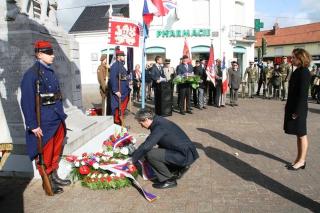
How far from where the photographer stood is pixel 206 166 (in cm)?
652

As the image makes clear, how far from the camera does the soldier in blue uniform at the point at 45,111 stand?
4.93 metres

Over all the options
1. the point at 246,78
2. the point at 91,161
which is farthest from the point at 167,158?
the point at 246,78

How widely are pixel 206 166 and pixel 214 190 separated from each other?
118cm

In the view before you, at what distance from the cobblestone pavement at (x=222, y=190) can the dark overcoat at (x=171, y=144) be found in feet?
1.44

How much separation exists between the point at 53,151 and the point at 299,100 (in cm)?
401

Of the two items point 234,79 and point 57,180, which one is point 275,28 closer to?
point 234,79

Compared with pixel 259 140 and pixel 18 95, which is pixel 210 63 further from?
pixel 18 95

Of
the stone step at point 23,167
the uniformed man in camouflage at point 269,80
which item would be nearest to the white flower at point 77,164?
the stone step at point 23,167

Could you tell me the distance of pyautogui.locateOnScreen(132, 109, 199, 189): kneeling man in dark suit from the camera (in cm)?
536

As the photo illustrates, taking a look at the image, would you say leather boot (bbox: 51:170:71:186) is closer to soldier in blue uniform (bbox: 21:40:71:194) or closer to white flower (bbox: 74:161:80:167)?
soldier in blue uniform (bbox: 21:40:71:194)

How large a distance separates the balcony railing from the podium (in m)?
18.0

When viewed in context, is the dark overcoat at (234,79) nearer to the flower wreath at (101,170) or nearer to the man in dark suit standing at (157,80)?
the man in dark suit standing at (157,80)

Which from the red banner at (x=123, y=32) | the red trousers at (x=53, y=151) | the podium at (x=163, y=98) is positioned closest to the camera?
the red trousers at (x=53, y=151)

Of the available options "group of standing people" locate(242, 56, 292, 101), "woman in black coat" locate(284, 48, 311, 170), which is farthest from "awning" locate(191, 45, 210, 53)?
"woman in black coat" locate(284, 48, 311, 170)
